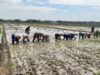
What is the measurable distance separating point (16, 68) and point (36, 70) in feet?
3.29

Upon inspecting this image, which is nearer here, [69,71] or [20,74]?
[20,74]

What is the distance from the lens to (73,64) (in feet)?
26.6

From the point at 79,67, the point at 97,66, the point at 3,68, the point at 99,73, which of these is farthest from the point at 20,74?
the point at 97,66

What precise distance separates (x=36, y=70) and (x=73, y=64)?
85.7 inches

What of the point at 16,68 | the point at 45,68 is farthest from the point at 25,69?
the point at 45,68

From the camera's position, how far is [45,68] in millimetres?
7332

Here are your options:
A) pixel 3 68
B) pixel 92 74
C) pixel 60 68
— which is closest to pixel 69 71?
pixel 60 68

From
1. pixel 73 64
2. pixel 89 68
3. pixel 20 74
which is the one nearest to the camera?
pixel 20 74

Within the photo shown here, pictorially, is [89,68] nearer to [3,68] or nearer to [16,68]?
[16,68]

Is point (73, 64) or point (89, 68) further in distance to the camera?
point (73, 64)

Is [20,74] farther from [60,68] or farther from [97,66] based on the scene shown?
[97,66]

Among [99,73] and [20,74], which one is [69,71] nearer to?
[99,73]

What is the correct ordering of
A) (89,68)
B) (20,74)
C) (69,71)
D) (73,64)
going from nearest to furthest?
(20,74)
(69,71)
(89,68)
(73,64)

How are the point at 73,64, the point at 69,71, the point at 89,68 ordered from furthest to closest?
the point at 73,64, the point at 89,68, the point at 69,71
